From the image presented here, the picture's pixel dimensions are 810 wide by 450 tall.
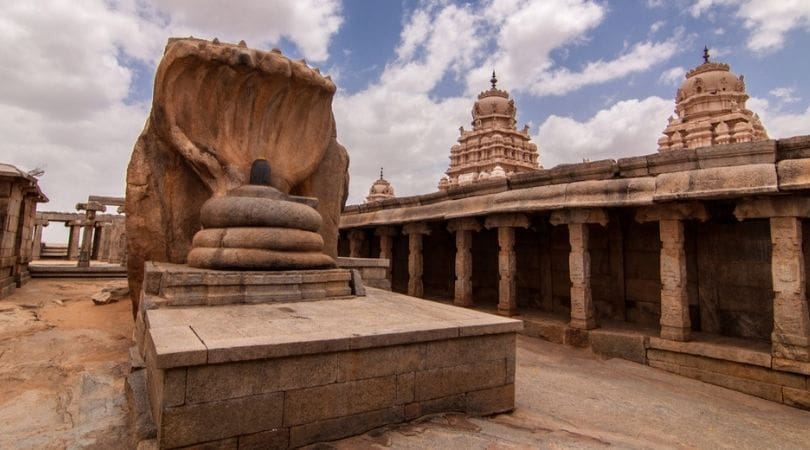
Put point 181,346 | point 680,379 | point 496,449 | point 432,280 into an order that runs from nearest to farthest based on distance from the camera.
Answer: point 181,346
point 496,449
point 680,379
point 432,280

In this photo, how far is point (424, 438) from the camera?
291 centimetres

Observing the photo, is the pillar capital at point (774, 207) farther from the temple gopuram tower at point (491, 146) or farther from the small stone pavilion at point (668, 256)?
the temple gopuram tower at point (491, 146)

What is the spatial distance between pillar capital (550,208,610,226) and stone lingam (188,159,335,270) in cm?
415

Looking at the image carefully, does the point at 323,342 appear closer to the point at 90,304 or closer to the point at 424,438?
the point at 424,438

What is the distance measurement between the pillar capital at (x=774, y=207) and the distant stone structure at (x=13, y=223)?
14324mm

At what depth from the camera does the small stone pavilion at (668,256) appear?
5.30 metres

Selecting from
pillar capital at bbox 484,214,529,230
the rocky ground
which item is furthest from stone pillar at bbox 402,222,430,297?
the rocky ground

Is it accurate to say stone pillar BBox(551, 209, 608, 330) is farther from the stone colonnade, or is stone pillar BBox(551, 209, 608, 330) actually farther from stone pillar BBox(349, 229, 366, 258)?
stone pillar BBox(349, 229, 366, 258)

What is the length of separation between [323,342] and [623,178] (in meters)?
5.95

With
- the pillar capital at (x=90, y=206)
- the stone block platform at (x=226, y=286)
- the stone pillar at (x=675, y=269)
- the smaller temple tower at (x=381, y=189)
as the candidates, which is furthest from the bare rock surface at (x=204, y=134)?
the smaller temple tower at (x=381, y=189)

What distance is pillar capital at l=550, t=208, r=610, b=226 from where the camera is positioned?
6.92 meters

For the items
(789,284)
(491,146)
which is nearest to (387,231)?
(789,284)

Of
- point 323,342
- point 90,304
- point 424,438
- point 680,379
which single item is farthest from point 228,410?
point 90,304

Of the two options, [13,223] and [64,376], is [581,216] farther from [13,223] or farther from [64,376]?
[13,223]
